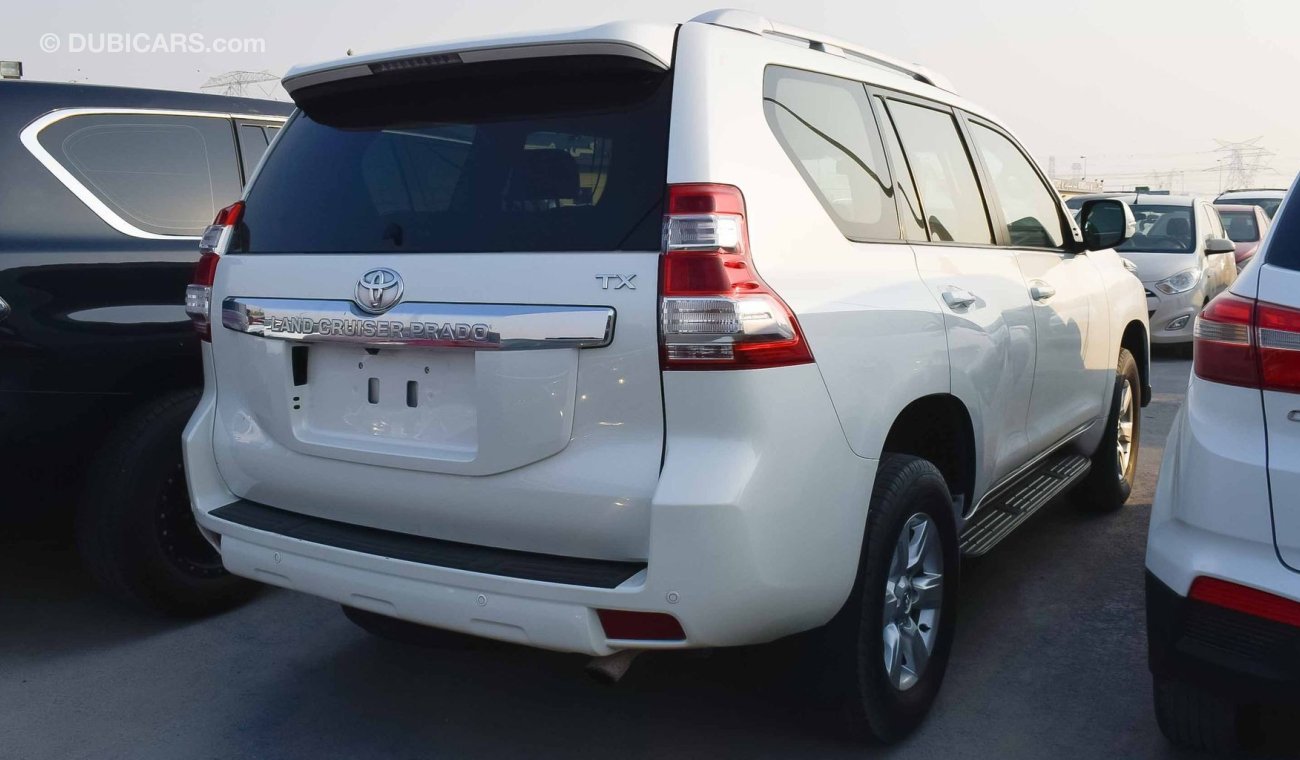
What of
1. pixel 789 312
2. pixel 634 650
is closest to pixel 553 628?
pixel 634 650

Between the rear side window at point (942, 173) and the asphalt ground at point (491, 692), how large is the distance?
133 cm

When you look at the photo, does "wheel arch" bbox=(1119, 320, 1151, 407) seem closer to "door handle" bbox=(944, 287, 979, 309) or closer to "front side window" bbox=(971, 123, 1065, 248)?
"front side window" bbox=(971, 123, 1065, 248)

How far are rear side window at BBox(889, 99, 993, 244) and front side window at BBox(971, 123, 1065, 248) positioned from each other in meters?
0.22

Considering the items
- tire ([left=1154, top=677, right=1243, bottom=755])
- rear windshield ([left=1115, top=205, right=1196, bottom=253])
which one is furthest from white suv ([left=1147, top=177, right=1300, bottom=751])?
rear windshield ([left=1115, top=205, right=1196, bottom=253])

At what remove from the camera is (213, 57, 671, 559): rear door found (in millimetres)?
2455

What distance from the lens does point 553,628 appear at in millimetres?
2424

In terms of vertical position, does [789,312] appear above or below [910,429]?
above

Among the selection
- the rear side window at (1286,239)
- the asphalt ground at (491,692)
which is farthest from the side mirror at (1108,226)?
the rear side window at (1286,239)

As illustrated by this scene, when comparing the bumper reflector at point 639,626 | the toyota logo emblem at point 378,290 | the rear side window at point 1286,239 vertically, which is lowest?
the bumper reflector at point 639,626

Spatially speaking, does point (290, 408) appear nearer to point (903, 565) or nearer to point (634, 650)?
point (634, 650)

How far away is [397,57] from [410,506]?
1074 millimetres

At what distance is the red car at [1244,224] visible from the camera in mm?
14234

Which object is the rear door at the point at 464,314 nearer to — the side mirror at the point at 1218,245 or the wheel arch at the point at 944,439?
the wheel arch at the point at 944,439

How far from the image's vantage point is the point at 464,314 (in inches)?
100
